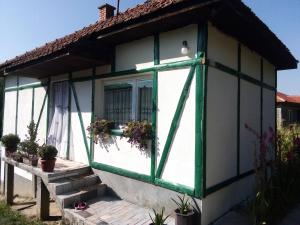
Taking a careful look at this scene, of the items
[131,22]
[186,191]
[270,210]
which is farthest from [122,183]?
[131,22]

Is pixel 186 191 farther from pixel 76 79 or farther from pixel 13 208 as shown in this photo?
pixel 13 208

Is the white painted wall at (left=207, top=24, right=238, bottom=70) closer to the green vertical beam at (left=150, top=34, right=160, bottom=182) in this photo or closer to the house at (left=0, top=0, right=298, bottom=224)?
the house at (left=0, top=0, right=298, bottom=224)

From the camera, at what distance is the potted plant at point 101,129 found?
259 inches

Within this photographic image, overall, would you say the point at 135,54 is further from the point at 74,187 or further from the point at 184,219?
the point at 184,219

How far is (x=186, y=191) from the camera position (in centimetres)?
496

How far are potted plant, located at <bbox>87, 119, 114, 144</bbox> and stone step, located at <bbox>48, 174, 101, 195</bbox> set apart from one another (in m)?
→ 0.89

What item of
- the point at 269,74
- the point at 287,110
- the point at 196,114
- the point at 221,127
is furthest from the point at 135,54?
the point at 287,110

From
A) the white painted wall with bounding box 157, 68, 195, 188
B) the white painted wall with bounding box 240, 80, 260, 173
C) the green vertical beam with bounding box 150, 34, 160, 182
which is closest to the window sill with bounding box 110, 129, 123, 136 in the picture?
the green vertical beam with bounding box 150, 34, 160, 182

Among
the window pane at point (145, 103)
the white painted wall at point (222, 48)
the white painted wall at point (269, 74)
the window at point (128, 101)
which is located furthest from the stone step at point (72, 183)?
the white painted wall at point (269, 74)

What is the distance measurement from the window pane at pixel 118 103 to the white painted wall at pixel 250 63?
2761 millimetres

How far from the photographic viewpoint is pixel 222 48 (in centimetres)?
555

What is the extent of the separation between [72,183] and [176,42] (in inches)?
150

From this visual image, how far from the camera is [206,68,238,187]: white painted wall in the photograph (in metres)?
5.07

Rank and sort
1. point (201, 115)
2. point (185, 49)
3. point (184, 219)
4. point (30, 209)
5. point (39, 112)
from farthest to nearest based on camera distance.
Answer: point (39, 112) < point (30, 209) < point (185, 49) < point (201, 115) < point (184, 219)
